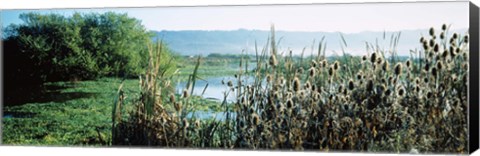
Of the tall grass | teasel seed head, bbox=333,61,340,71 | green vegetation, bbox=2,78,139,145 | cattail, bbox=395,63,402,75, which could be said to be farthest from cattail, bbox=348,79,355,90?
green vegetation, bbox=2,78,139,145

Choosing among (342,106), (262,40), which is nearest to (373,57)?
(342,106)

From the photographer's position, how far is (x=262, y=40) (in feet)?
29.0

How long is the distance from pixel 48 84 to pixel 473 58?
13.1ft

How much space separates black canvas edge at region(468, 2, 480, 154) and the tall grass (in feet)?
0.17

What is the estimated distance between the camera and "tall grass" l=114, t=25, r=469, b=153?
8.34 meters

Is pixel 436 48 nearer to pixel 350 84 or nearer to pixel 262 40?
pixel 350 84

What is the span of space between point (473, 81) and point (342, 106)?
112 cm

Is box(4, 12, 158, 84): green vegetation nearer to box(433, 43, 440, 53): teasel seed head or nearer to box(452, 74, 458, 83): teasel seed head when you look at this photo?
box(433, 43, 440, 53): teasel seed head

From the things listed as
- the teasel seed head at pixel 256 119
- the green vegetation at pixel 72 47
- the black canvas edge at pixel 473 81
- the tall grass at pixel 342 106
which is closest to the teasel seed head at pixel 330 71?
the tall grass at pixel 342 106

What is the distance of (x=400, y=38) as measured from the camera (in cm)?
845

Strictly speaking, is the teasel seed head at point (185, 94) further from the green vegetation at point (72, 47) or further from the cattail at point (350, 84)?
the cattail at point (350, 84)

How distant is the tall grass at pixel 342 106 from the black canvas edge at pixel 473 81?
0.17 feet

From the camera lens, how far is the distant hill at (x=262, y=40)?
27.8 ft

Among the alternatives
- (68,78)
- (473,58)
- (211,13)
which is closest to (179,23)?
(211,13)
